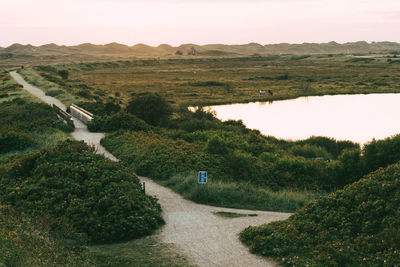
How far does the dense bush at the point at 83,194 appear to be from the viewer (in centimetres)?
1323

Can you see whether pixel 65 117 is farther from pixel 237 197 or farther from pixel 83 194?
pixel 237 197

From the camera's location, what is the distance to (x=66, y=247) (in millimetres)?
10977

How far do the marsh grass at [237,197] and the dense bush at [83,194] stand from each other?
2.11 metres

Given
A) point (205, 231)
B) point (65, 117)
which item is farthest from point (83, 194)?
point (65, 117)

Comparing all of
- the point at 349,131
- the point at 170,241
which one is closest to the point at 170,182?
the point at 170,241

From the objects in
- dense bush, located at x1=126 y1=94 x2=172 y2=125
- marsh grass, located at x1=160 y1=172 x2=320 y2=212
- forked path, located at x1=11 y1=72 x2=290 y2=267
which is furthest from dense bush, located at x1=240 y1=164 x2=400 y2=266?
dense bush, located at x1=126 y1=94 x2=172 y2=125

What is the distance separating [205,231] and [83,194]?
14.7 ft

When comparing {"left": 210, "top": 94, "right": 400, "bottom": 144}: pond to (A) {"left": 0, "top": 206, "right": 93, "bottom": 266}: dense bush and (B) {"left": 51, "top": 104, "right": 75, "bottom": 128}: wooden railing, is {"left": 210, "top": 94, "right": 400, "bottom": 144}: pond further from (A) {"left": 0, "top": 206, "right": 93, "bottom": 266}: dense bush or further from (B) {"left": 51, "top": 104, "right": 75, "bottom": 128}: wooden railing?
(A) {"left": 0, "top": 206, "right": 93, "bottom": 266}: dense bush

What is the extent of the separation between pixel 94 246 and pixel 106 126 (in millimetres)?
18516

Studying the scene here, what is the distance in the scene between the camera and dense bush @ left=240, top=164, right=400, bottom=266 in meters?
10.4

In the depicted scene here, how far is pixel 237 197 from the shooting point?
17047mm

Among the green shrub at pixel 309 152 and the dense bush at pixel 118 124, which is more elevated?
the dense bush at pixel 118 124

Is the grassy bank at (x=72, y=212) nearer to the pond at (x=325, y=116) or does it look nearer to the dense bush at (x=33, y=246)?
the dense bush at (x=33, y=246)

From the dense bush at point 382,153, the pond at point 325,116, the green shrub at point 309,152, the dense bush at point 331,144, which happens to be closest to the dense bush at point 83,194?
the dense bush at point 382,153
